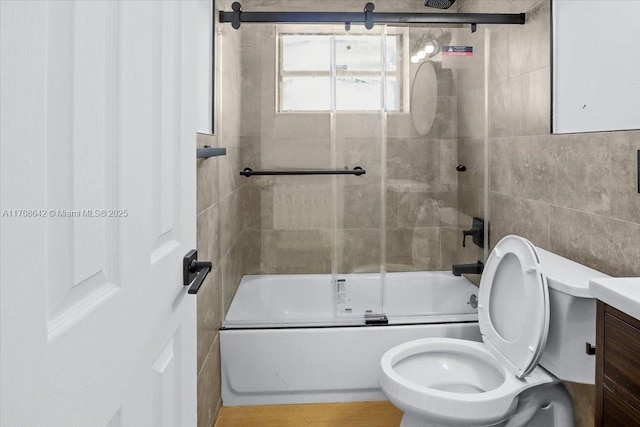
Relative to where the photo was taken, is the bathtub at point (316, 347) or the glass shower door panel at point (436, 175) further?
the glass shower door panel at point (436, 175)

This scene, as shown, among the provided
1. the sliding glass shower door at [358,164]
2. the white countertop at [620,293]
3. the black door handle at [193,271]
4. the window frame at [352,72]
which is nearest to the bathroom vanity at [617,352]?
the white countertop at [620,293]

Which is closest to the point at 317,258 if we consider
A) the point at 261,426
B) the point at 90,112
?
the point at 261,426

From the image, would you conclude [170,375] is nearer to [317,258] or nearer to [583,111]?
[583,111]

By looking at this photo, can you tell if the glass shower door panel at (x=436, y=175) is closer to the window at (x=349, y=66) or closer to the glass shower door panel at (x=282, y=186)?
the window at (x=349, y=66)

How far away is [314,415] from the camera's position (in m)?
2.03

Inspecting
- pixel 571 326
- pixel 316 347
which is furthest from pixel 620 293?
pixel 316 347

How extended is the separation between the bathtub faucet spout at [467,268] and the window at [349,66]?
1.04 metres

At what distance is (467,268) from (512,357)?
3.39ft

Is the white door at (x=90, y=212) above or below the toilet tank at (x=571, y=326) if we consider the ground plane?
above

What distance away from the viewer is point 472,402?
139 cm

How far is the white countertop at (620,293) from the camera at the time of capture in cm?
85

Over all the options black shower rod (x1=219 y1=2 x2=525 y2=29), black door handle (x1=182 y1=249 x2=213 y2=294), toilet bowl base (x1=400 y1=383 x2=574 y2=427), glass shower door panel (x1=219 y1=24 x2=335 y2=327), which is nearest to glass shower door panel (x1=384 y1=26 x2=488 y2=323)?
black shower rod (x1=219 y1=2 x2=525 y2=29)

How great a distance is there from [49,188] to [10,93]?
0.10m

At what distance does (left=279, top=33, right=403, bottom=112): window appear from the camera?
2.46 m
